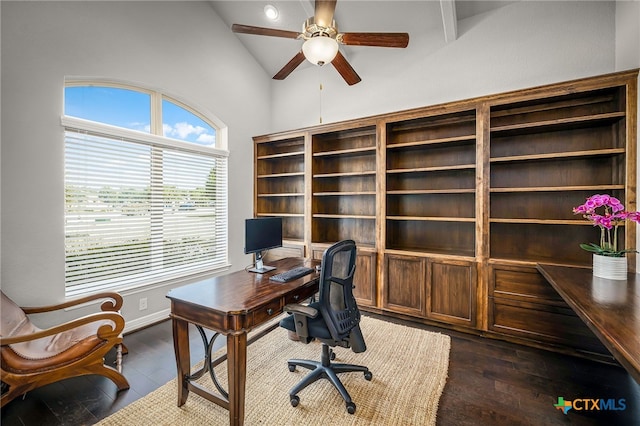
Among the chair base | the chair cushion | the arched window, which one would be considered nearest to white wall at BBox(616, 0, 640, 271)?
the chair base

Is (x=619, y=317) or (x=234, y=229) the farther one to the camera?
(x=234, y=229)

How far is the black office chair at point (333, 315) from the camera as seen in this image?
1812mm

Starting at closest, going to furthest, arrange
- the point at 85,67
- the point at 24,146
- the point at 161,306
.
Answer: the point at 24,146 < the point at 85,67 < the point at 161,306

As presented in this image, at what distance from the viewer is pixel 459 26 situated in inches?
131

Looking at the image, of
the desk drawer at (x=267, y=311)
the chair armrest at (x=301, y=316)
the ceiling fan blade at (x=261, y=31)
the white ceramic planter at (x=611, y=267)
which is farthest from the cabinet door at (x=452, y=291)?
the ceiling fan blade at (x=261, y=31)

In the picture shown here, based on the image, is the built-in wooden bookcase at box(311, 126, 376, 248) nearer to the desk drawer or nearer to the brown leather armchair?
the desk drawer

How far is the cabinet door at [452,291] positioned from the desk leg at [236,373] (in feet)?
7.30

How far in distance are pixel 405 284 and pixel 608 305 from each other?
1.85m

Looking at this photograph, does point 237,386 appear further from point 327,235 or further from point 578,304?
point 327,235

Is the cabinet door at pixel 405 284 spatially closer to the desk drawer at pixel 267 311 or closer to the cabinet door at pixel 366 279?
the cabinet door at pixel 366 279

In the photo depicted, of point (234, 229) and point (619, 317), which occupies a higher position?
point (234, 229)

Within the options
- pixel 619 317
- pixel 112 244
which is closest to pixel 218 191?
pixel 112 244

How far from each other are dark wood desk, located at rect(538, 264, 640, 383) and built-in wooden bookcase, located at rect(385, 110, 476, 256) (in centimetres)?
103

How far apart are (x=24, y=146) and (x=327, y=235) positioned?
3349 millimetres
